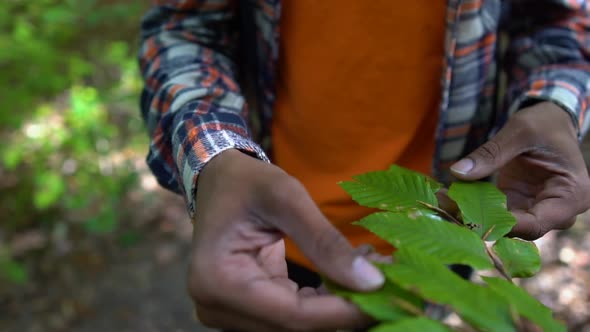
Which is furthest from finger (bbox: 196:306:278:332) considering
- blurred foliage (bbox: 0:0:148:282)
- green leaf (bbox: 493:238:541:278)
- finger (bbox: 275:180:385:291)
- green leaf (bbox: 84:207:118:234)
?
green leaf (bbox: 84:207:118:234)

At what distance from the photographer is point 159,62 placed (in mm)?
1104

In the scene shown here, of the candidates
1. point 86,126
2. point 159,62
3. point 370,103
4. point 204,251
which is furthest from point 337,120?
point 86,126

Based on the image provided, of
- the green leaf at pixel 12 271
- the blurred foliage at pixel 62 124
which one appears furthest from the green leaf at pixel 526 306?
the green leaf at pixel 12 271

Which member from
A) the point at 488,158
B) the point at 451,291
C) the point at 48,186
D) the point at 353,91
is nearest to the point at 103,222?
the point at 48,186

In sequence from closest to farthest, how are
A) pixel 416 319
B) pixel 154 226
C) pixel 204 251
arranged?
pixel 416 319 → pixel 204 251 → pixel 154 226

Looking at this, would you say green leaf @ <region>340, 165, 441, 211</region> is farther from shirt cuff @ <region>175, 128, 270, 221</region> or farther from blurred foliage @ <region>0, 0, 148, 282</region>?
blurred foliage @ <region>0, 0, 148, 282</region>

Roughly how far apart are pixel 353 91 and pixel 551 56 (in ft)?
1.59

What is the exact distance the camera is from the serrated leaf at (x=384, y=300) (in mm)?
605

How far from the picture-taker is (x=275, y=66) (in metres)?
1.16

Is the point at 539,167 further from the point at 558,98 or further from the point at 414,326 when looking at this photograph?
the point at 414,326

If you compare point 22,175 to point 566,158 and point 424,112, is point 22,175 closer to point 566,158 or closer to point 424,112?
point 424,112

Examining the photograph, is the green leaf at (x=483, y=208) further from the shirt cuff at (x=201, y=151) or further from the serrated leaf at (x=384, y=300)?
the shirt cuff at (x=201, y=151)

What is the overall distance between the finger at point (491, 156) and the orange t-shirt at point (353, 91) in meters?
0.27

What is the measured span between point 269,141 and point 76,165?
5.70ft
